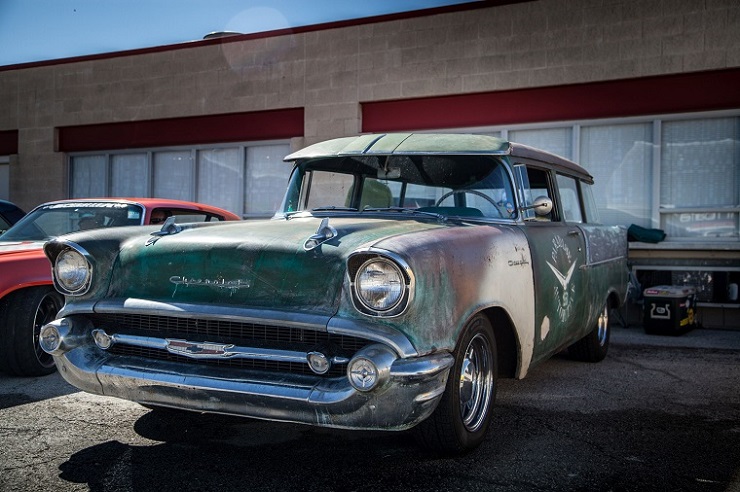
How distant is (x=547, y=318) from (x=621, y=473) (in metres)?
1.13

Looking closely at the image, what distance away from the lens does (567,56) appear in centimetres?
955

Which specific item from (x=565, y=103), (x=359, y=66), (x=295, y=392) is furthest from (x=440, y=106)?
(x=295, y=392)

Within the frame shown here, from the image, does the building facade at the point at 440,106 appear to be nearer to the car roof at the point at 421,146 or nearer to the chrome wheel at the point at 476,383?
the car roof at the point at 421,146

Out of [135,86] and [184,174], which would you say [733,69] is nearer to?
[184,174]

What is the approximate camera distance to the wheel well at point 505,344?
12.1 ft

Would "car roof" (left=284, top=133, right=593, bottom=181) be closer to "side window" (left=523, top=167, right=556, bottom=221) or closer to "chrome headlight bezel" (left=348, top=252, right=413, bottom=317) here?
"side window" (left=523, top=167, right=556, bottom=221)

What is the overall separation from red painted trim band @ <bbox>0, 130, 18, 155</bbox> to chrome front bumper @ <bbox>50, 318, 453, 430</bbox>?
12.4 m

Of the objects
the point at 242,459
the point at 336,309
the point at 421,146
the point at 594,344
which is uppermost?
the point at 421,146

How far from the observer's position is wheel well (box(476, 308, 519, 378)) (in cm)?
370

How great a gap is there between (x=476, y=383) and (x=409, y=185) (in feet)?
4.45

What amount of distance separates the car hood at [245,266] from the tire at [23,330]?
1.97 metres

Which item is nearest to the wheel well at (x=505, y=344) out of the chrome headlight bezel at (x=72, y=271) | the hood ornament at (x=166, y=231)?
the hood ornament at (x=166, y=231)

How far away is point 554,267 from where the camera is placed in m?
4.32

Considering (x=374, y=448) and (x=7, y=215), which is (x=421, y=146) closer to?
(x=374, y=448)
